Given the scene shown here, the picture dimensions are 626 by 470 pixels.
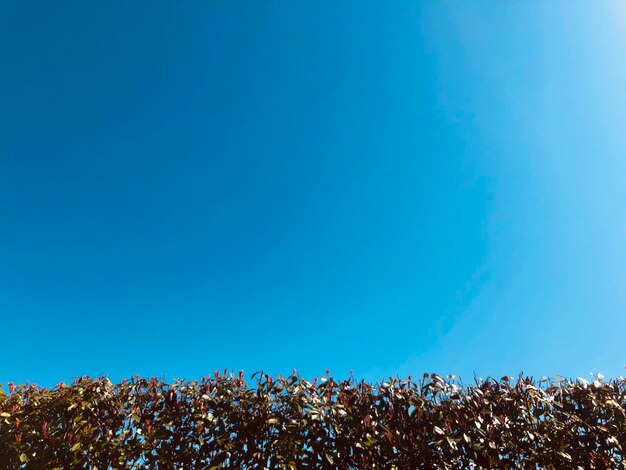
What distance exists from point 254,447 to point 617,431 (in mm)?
4732

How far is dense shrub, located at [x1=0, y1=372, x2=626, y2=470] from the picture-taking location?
473 cm

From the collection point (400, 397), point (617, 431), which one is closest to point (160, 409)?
point (400, 397)

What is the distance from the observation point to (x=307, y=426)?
4848 millimetres

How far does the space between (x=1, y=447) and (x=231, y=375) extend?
2.93 meters

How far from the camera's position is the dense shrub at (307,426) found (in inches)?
186

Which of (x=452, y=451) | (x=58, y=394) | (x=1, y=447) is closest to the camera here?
(x=452, y=451)

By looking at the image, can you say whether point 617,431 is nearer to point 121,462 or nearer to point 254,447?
point 254,447

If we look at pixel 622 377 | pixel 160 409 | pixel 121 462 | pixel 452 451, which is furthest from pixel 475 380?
pixel 121 462

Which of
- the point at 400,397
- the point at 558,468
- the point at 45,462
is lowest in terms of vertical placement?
the point at 45,462

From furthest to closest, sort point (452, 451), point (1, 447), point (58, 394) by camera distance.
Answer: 1. point (58, 394)
2. point (1, 447)
3. point (452, 451)

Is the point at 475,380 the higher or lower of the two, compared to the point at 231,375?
higher

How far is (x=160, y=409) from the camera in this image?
201 inches

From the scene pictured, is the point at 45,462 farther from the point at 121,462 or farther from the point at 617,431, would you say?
the point at 617,431

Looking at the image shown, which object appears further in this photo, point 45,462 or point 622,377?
point 622,377
